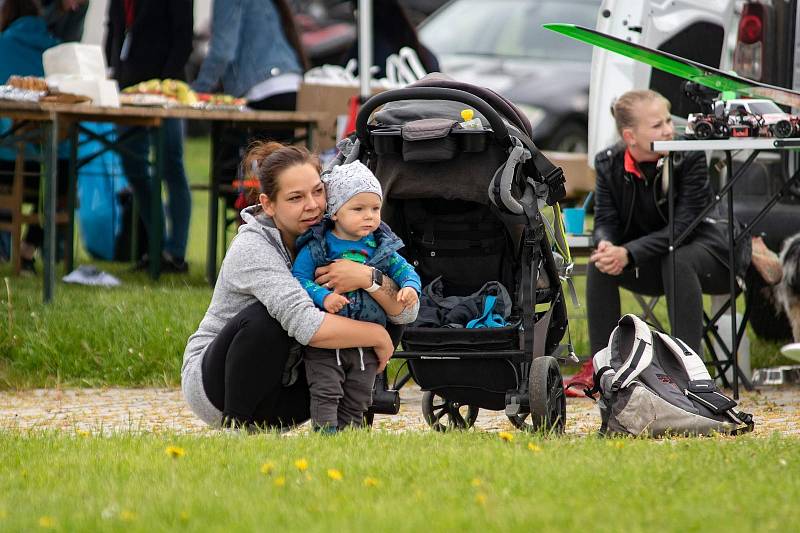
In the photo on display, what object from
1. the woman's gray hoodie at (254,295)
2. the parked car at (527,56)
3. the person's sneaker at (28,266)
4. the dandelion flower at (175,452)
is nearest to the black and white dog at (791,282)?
the woman's gray hoodie at (254,295)

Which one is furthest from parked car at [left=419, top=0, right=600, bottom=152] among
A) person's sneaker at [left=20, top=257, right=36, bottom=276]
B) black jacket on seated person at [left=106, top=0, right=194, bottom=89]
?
person's sneaker at [left=20, top=257, right=36, bottom=276]

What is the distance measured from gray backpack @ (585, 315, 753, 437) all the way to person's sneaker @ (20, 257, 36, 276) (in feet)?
17.5

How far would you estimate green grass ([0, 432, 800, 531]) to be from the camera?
3.37 m

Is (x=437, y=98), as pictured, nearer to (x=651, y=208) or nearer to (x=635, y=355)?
(x=635, y=355)

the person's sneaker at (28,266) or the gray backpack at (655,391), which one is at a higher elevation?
the gray backpack at (655,391)

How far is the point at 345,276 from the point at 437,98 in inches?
28.8

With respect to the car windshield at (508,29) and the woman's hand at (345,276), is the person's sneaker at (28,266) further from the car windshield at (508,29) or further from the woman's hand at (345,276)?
the car windshield at (508,29)

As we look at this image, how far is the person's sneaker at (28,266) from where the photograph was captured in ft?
31.6

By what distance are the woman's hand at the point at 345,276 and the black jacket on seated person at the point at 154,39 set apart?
18.7ft

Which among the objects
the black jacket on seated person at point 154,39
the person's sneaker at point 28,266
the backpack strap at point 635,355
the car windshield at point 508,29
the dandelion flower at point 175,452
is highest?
the car windshield at point 508,29

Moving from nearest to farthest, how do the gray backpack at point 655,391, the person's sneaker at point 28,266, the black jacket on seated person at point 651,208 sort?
the gray backpack at point 655,391
the black jacket on seated person at point 651,208
the person's sneaker at point 28,266

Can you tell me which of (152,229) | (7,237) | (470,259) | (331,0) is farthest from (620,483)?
(331,0)

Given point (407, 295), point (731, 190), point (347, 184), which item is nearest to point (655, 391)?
point (407, 295)

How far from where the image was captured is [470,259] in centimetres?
530
